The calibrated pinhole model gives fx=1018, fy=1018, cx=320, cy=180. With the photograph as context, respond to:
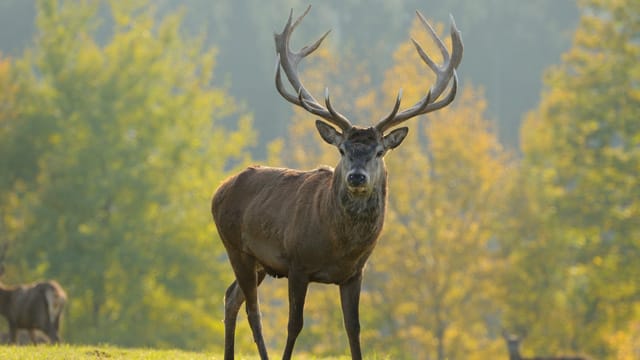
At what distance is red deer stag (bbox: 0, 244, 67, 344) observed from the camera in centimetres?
1942

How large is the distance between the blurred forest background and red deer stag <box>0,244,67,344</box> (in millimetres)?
6218

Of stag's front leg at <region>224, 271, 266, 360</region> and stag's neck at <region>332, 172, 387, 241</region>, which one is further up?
stag's neck at <region>332, 172, 387, 241</region>

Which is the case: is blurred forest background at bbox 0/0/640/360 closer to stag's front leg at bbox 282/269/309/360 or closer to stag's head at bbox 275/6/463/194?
stag's head at bbox 275/6/463/194

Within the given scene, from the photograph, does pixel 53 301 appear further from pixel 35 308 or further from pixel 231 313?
pixel 231 313

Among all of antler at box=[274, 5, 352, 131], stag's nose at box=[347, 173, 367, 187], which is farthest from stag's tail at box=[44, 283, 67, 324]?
stag's nose at box=[347, 173, 367, 187]

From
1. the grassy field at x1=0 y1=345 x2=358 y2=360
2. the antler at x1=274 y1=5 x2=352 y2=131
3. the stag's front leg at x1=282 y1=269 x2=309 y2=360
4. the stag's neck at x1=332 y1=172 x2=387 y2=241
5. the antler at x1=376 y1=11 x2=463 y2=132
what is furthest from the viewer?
the grassy field at x1=0 y1=345 x2=358 y2=360

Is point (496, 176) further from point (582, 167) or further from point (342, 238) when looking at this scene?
point (342, 238)

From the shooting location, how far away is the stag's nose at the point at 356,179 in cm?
778

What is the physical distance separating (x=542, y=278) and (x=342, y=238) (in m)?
23.2

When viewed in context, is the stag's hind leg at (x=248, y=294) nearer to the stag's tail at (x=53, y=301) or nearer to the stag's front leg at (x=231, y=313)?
the stag's front leg at (x=231, y=313)

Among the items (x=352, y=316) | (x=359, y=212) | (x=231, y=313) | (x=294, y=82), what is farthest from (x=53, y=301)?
(x=359, y=212)

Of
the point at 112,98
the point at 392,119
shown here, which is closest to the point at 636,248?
the point at 112,98

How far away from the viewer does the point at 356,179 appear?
7777 millimetres

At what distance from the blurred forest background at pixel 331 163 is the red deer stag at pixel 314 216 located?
16.7 m
